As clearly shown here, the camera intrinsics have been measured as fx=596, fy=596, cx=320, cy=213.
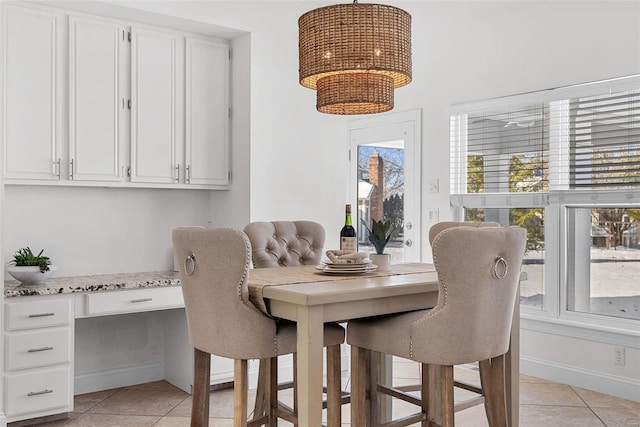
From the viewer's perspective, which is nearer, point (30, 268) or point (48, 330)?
point (48, 330)

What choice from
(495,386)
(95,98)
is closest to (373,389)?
(495,386)

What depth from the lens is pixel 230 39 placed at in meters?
4.32

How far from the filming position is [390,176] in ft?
18.0

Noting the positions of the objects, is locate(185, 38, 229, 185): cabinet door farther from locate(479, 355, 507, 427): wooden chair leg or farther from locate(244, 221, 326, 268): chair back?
locate(479, 355, 507, 427): wooden chair leg

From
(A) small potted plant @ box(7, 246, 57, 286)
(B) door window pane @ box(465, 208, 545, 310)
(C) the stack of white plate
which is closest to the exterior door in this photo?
(B) door window pane @ box(465, 208, 545, 310)

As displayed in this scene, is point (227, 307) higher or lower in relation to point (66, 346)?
higher

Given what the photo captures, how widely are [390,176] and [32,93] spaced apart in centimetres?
308

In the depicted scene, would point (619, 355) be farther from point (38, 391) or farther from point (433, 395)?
point (38, 391)

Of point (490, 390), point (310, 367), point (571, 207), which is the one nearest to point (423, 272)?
point (490, 390)

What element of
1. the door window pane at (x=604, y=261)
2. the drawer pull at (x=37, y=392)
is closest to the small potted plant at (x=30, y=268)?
the drawer pull at (x=37, y=392)

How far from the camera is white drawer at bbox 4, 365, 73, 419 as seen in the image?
319cm

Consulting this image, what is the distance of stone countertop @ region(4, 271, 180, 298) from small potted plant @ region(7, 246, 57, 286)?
0.16 feet

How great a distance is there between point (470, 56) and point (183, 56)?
2.22 meters

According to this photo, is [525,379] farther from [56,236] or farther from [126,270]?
[56,236]
